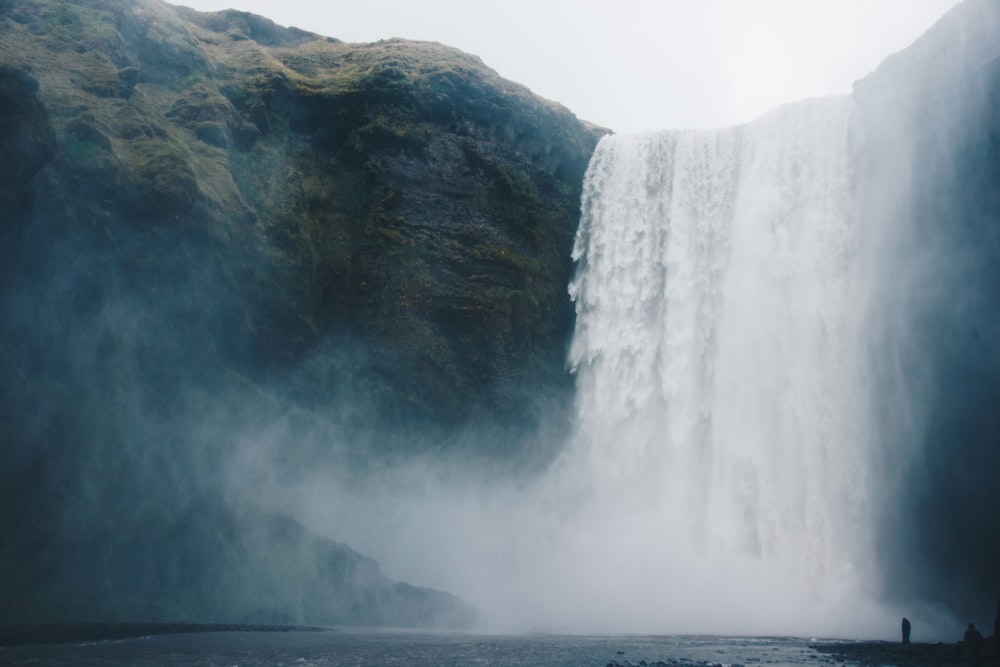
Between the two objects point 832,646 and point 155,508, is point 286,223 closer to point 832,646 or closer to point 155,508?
point 155,508

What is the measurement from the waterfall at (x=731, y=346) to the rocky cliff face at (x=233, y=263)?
3.18 m

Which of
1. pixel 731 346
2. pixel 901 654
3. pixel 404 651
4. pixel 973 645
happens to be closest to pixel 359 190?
pixel 731 346

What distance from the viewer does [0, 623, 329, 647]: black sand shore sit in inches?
853

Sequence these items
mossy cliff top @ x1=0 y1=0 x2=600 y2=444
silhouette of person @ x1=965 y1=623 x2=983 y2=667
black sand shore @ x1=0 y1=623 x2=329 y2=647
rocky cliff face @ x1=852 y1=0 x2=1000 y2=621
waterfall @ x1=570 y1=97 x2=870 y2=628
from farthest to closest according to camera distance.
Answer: waterfall @ x1=570 y1=97 x2=870 y2=628 < mossy cliff top @ x1=0 y1=0 x2=600 y2=444 < rocky cliff face @ x1=852 y1=0 x2=1000 y2=621 < black sand shore @ x1=0 y1=623 x2=329 y2=647 < silhouette of person @ x1=965 y1=623 x2=983 y2=667

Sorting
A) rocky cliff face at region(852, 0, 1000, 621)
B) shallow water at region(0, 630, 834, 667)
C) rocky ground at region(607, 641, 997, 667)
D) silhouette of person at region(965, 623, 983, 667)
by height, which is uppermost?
rocky cliff face at region(852, 0, 1000, 621)

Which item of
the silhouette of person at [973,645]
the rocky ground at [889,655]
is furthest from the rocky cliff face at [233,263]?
the silhouette of person at [973,645]

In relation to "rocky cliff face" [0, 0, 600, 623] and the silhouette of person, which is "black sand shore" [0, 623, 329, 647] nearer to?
"rocky cliff face" [0, 0, 600, 623]

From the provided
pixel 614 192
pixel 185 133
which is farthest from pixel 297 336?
pixel 614 192

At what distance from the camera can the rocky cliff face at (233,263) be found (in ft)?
87.2

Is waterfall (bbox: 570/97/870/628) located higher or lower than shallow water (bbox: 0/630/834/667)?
higher

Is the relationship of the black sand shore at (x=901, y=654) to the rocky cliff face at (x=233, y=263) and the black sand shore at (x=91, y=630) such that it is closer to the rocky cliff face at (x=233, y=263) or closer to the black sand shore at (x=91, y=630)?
the rocky cliff face at (x=233, y=263)

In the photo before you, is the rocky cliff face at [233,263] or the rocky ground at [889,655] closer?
the rocky ground at [889,655]

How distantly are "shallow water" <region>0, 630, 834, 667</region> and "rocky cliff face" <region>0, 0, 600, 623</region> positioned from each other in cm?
458

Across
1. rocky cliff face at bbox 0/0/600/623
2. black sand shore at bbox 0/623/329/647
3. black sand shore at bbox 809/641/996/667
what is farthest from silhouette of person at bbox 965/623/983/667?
black sand shore at bbox 0/623/329/647
